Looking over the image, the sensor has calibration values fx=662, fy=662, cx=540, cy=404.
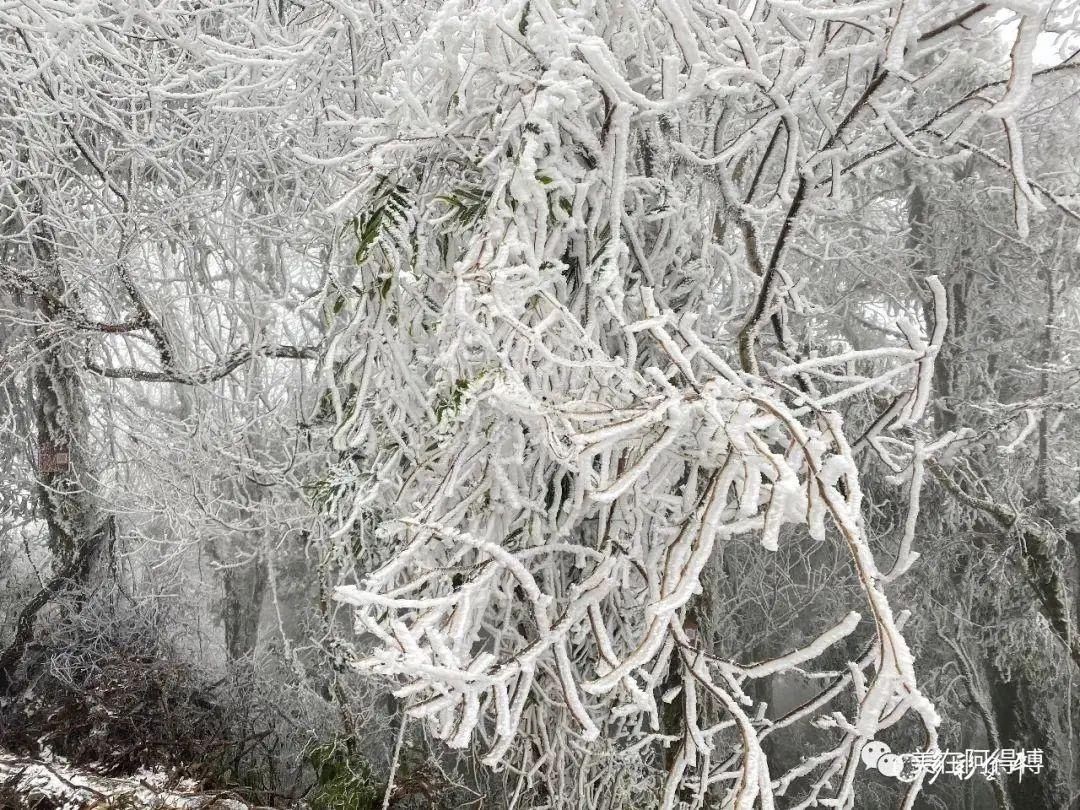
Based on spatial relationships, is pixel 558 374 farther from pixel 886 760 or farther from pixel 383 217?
pixel 886 760

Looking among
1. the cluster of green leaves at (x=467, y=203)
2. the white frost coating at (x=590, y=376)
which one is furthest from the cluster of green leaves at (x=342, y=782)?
the cluster of green leaves at (x=467, y=203)

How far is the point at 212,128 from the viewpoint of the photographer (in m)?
3.43

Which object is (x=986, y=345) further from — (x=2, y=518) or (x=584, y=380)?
(x=2, y=518)

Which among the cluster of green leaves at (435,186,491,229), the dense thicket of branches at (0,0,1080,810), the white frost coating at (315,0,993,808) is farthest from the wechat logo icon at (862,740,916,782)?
the cluster of green leaves at (435,186,491,229)

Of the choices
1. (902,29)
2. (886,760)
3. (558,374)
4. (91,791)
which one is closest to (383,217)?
(558,374)

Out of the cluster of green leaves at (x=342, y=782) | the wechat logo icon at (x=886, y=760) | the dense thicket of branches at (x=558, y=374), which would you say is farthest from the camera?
the cluster of green leaves at (x=342, y=782)

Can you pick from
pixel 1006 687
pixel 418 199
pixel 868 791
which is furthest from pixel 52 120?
pixel 868 791

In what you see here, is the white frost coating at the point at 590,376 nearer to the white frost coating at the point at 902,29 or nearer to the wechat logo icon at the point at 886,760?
the white frost coating at the point at 902,29

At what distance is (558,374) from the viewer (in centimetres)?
129

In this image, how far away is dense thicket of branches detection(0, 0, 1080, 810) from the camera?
103cm

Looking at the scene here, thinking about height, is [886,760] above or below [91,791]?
above

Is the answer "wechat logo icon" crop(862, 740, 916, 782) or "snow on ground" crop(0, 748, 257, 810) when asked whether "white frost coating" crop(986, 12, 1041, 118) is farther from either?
"snow on ground" crop(0, 748, 257, 810)

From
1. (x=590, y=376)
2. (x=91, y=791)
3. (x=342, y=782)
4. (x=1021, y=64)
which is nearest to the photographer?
(x=1021, y=64)

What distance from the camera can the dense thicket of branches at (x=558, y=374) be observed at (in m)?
1.03
